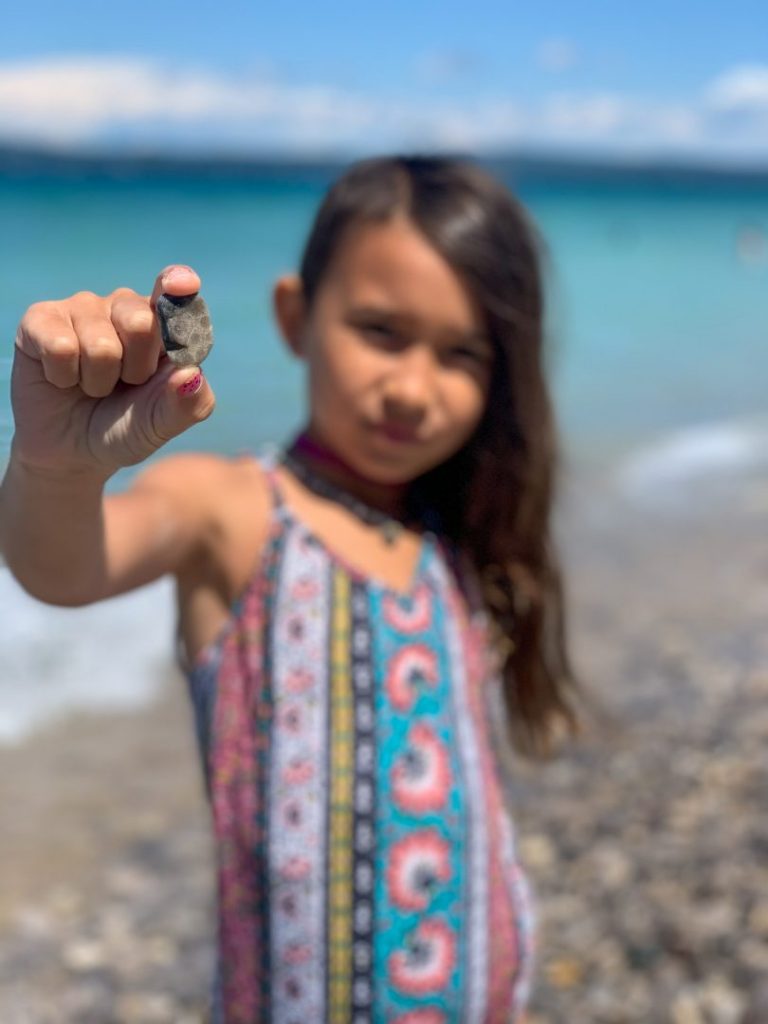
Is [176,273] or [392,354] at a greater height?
[176,273]

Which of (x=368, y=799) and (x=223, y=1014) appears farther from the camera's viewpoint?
(x=223, y=1014)

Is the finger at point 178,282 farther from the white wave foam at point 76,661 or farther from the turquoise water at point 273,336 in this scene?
the white wave foam at point 76,661

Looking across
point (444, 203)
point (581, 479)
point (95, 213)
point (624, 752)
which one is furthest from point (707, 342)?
point (444, 203)

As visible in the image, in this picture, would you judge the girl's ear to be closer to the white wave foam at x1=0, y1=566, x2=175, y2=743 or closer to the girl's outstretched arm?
the girl's outstretched arm

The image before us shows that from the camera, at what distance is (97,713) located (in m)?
5.23

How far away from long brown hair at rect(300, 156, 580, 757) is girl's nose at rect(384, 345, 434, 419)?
7.5 inches

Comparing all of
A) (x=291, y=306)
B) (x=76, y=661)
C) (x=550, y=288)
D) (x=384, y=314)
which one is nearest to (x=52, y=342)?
(x=384, y=314)

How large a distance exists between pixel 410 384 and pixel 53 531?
29.1 inches

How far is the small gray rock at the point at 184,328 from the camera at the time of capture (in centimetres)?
117

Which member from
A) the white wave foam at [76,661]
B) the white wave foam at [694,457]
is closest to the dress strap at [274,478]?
the white wave foam at [76,661]

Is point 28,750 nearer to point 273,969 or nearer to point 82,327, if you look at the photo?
point 273,969

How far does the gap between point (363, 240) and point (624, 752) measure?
10.3 feet

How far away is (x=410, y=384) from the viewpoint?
210cm

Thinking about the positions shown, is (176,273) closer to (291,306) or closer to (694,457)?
(291,306)
